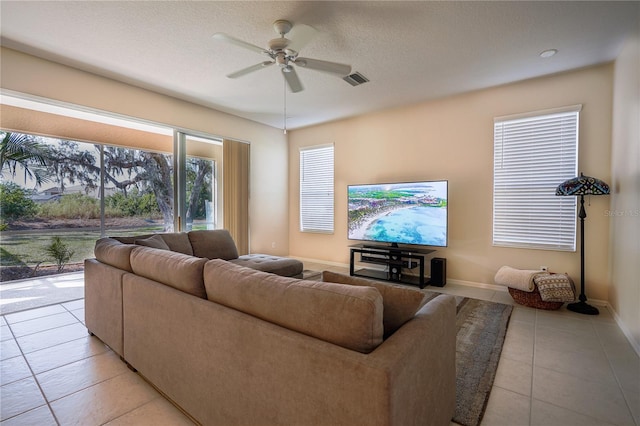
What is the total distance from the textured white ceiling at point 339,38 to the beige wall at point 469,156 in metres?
0.29

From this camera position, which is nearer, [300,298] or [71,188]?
[300,298]

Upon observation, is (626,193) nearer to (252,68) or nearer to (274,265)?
(274,265)

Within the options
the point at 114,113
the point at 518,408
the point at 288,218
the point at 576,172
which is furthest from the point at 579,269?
the point at 114,113

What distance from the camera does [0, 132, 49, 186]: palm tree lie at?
4355mm

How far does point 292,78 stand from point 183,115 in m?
2.40

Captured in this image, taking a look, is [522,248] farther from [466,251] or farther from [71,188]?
[71,188]

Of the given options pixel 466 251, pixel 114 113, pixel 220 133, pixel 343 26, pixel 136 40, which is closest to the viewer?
pixel 343 26

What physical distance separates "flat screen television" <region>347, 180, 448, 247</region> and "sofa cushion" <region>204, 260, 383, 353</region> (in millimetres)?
3312

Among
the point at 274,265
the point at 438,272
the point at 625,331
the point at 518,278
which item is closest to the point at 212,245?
the point at 274,265

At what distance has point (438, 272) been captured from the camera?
4.06m

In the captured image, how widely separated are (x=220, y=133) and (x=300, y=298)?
4417mm

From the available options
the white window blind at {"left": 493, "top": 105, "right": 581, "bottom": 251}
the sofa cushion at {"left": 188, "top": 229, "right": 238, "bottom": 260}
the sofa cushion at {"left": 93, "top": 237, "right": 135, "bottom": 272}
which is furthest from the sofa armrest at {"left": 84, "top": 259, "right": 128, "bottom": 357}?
the white window blind at {"left": 493, "top": 105, "right": 581, "bottom": 251}

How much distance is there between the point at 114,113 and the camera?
12.0 feet

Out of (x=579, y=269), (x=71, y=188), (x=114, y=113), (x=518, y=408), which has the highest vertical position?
(x=114, y=113)
